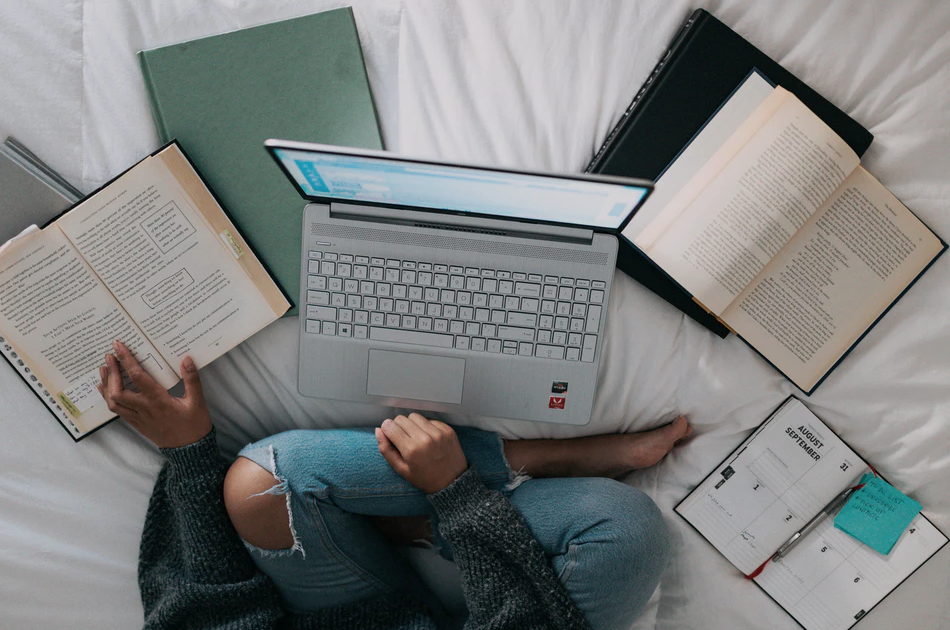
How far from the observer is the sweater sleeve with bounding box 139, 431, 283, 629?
850 mm

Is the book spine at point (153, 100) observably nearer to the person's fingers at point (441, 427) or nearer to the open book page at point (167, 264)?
the open book page at point (167, 264)

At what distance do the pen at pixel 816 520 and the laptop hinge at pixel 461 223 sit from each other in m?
0.51

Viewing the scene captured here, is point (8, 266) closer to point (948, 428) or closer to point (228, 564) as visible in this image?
point (228, 564)

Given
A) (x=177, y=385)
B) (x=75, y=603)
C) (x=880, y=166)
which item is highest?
(x=880, y=166)

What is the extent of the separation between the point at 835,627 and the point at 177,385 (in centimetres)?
98

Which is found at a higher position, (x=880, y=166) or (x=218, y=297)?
(x=880, y=166)

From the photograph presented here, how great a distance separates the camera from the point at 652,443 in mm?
915

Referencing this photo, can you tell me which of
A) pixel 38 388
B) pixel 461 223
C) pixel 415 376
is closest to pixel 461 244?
pixel 461 223

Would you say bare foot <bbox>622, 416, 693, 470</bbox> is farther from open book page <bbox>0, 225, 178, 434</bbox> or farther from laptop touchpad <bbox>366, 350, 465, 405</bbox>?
open book page <bbox>0, 225, 178, 434</bbox>

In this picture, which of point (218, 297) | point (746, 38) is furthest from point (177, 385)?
point (746, 38)

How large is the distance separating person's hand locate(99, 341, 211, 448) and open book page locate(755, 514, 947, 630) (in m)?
0.82

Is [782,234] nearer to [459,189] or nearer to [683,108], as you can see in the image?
[683,108]

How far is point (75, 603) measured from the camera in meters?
0.88

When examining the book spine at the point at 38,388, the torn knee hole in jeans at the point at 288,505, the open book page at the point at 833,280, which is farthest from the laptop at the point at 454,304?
the book spine at the point at 38,388
